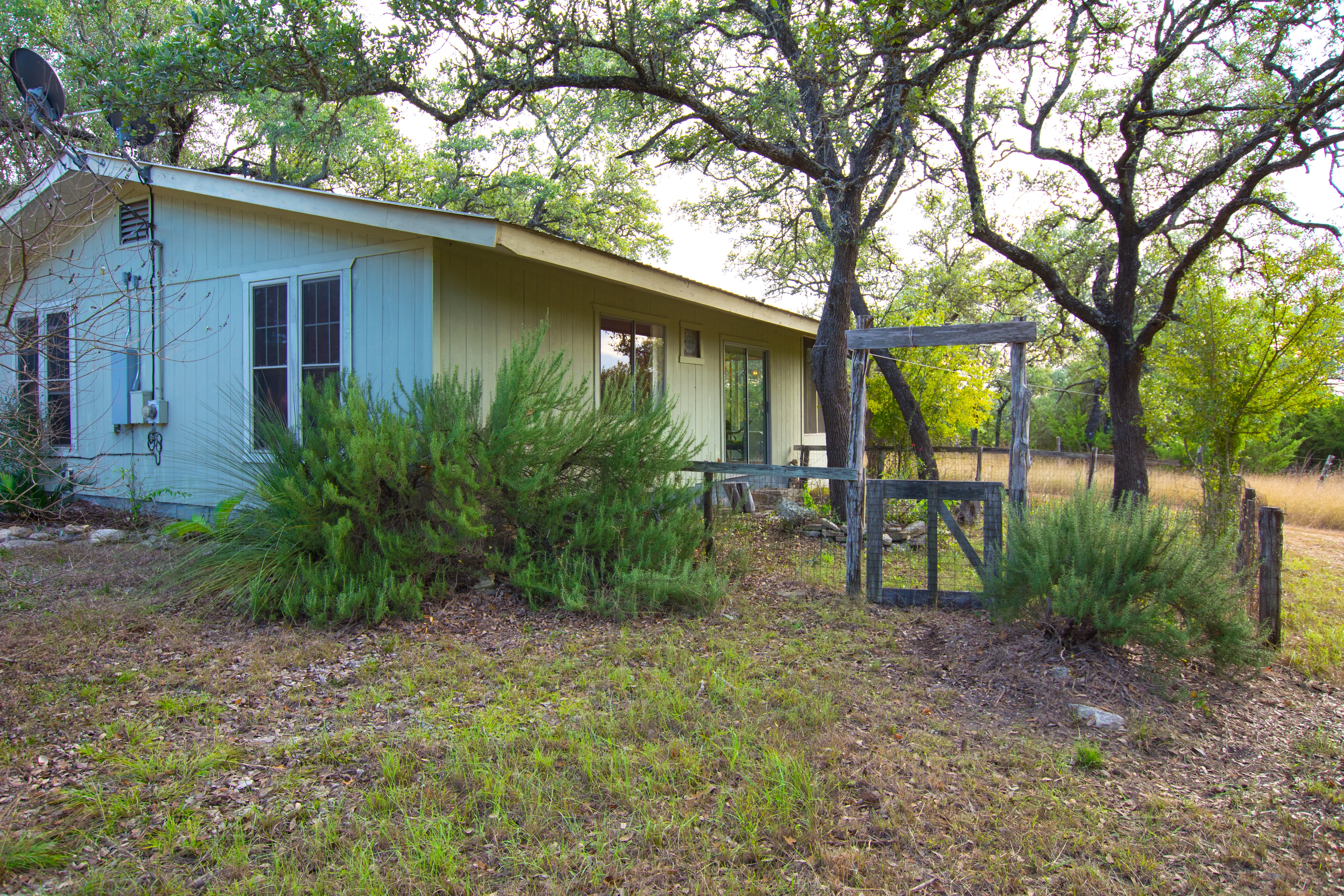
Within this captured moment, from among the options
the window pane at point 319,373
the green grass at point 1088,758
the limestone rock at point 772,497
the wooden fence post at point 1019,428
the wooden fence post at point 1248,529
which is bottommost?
the green grass at point 1088,758

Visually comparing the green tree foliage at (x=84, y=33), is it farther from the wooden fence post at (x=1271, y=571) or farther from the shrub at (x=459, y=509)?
the wooden fence post at (x=1271, y=571)

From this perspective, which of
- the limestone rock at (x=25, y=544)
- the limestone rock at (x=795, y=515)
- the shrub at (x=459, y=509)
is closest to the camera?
the shrub at (x=459, y=509)

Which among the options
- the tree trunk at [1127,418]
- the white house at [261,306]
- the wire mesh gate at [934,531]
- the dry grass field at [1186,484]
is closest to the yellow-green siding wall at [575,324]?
the white house at [261,306]

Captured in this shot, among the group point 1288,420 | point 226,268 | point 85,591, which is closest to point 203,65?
point 226,268

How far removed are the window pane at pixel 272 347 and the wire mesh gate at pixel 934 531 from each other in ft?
17.9

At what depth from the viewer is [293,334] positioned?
7508mm

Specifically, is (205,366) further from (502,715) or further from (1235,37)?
(1235,37)

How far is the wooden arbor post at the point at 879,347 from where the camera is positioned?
572 centimetres

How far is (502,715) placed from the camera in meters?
3.60

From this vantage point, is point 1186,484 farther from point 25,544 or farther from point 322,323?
point 25,544

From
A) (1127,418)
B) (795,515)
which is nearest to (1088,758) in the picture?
(795,515)

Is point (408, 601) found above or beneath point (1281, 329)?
beneath

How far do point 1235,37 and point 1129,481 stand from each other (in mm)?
5067

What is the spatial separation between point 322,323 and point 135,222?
3234 millimetres
